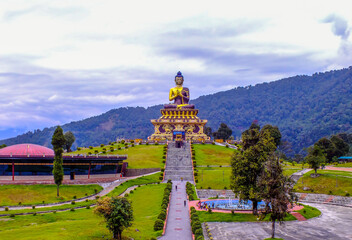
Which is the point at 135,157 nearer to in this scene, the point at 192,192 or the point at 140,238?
the point at 192,192

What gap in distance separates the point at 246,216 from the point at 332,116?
6203 inches

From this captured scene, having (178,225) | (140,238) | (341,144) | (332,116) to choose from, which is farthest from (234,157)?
(332,116)

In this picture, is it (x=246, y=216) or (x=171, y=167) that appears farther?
(x=171, y=167)

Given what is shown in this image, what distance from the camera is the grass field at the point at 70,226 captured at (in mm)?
28625

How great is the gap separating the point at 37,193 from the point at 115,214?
2324 centimetres

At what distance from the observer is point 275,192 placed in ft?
102

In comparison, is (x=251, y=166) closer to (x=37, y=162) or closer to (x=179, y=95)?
(x=37, y=162)

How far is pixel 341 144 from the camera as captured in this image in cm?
8106

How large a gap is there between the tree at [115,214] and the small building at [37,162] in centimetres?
2849

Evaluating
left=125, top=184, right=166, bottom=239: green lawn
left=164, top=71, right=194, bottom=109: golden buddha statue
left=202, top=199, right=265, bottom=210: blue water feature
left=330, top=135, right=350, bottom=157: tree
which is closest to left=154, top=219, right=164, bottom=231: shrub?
left=125, top=184, right=166, bottom=239: green lawn

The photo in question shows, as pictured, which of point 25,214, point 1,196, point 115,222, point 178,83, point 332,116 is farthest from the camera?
point 332,116

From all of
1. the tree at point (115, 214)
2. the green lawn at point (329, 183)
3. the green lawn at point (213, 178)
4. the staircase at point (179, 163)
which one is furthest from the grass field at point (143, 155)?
the tree at point (115, 214)

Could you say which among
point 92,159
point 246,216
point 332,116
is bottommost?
point 246,216

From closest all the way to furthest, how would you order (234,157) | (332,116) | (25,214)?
(25,214) → (234,157) → (332,116)
